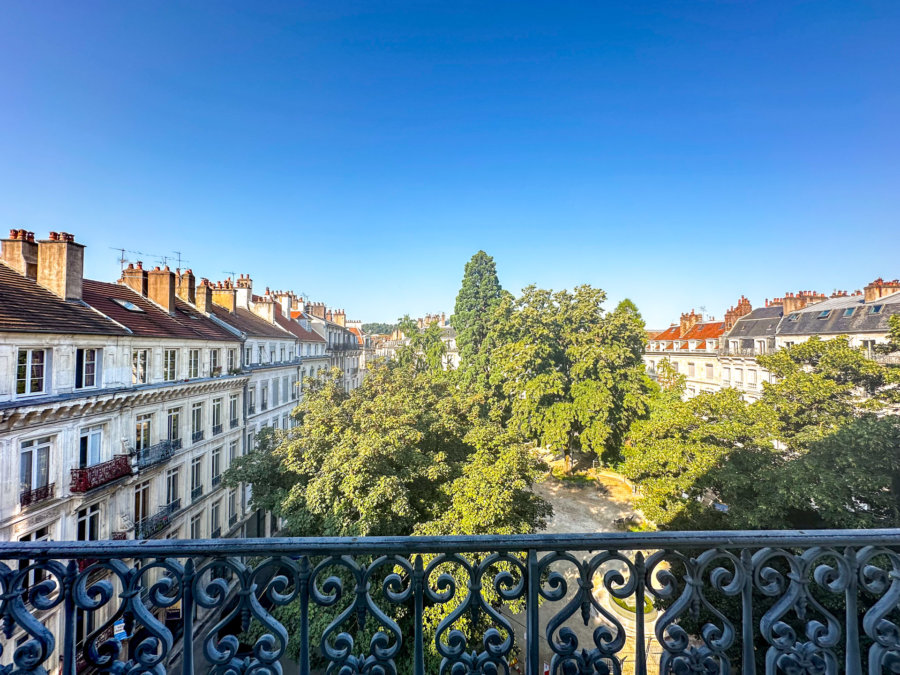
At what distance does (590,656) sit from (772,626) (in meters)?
1.13

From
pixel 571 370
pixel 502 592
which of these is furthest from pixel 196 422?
pixel 571 370

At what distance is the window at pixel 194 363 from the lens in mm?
18730

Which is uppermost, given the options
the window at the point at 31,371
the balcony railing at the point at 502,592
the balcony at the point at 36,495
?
the window at the point at 31,371

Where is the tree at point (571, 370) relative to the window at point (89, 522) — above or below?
above

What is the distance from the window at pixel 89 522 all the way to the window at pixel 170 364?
5398 millimetres

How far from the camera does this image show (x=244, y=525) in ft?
75.6

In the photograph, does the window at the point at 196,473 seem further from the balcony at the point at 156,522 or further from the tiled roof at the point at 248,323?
the tiled roof at the point at 248,323

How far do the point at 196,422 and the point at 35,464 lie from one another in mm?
7776

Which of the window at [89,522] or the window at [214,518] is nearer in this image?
the window at [89,522]

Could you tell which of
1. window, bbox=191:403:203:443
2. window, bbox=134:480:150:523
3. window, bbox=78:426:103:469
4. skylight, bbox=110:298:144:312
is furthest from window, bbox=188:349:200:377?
window, bbox=78:426:103:469

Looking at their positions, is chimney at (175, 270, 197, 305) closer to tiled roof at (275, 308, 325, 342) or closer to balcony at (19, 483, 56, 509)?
tiled roof at (275, 308, 325, 342)

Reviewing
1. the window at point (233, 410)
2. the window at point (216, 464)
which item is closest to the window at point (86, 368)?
the window at point (216, 464)

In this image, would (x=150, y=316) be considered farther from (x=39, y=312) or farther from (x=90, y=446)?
(x=90, y=446)

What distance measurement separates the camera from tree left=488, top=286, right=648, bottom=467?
86.3ft
